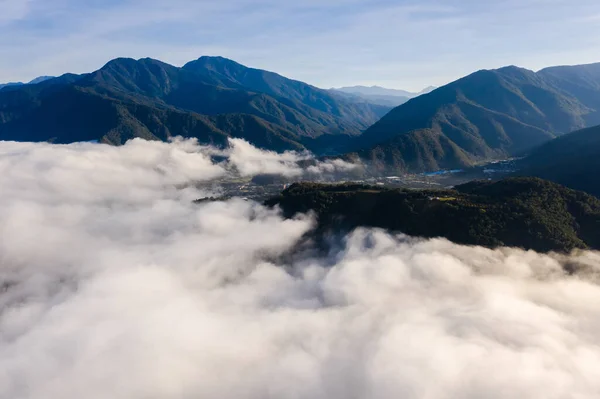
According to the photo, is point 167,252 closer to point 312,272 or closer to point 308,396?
point 312,272

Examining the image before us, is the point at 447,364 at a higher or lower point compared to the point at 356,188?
lower

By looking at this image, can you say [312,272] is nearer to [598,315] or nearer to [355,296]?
[355,296]

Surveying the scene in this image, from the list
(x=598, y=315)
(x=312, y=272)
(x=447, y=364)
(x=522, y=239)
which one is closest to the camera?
(x=447, y=364)

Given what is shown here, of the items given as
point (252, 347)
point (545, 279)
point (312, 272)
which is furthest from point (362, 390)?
point (545, 279)

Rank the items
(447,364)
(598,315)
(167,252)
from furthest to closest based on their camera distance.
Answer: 1. (167,252)
2. (598,315)
3. (447,364)

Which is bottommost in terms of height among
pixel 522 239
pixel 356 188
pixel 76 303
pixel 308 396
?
pixel 308 396

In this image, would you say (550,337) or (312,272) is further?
(312,272)
